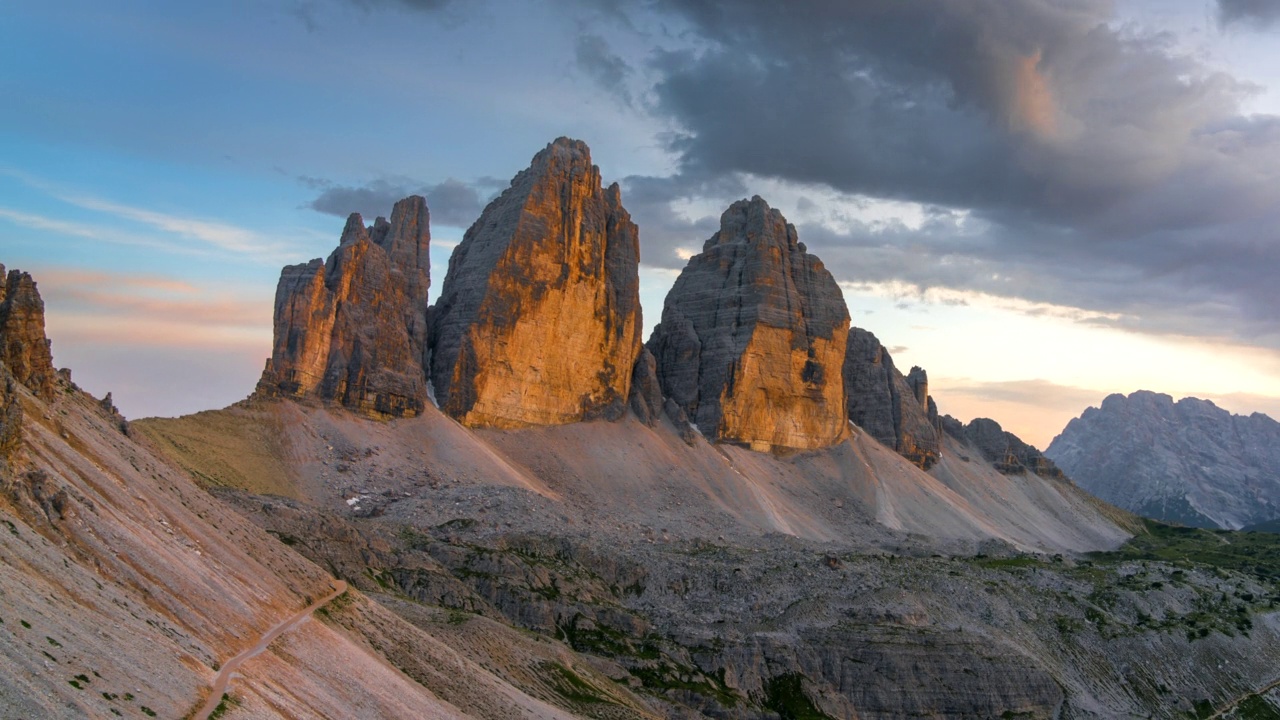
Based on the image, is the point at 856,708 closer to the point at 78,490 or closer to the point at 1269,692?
the point at 1269,692

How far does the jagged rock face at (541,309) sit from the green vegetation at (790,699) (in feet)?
268

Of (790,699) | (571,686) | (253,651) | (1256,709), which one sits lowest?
(1256,709)

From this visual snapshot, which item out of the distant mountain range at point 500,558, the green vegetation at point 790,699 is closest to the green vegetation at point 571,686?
the distant mountain range at point 500,558

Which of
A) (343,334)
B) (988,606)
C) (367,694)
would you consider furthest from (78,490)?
(343,334)

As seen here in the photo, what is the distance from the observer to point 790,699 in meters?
100

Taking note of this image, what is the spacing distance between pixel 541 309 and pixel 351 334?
31264 mm

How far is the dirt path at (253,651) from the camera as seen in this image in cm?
4211

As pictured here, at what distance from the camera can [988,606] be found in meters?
121

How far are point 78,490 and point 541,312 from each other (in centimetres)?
13053

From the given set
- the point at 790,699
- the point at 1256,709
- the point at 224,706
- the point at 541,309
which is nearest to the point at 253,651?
the point at 224,706

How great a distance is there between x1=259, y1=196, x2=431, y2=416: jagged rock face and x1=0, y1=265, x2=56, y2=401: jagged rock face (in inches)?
3387

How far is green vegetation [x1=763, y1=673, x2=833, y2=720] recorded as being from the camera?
98688 mm

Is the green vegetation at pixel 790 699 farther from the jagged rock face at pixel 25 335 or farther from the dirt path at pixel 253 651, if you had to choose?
the jagged rock face at pixel 25 335

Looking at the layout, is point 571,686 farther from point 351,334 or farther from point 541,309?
point 541,309
